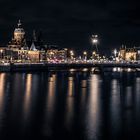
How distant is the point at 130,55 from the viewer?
173 meters

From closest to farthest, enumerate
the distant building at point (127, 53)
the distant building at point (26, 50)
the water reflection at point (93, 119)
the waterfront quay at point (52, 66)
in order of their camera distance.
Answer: the water reflection at point (93, 119) < the waterfront quay at point (52, 66) < the distant building at point (26, 50) < the distant building at point (127, 53)

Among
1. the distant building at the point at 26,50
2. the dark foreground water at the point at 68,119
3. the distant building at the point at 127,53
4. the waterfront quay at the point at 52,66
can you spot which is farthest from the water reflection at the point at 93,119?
the distant building at the point at 127,53

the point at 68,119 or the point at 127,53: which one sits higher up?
the point at 127,53

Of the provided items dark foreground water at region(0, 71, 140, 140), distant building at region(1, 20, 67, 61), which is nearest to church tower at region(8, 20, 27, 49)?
distant building at region(1, 20, 67, 61)

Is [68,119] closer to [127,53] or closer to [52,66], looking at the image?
[52,66]

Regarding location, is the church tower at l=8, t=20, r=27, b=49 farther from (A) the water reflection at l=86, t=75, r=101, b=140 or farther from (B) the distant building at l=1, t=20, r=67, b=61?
(A) the water reflection at l=86, t=75, r=101, b=140

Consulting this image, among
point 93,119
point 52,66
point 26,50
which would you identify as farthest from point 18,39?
point 93,119

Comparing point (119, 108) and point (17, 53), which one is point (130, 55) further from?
point (119, 108)

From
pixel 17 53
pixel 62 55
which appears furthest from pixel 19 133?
pixel 62 55

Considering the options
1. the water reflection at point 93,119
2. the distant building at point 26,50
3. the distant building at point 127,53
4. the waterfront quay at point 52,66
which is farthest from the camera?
the distant building at point 127,53

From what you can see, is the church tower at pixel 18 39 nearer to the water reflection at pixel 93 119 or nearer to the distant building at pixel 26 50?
the distant building at pixel 26 50

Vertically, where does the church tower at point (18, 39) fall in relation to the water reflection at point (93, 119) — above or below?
above

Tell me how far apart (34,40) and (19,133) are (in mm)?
142149

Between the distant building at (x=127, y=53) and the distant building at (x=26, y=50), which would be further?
the distant building at (x=127, y=53)
